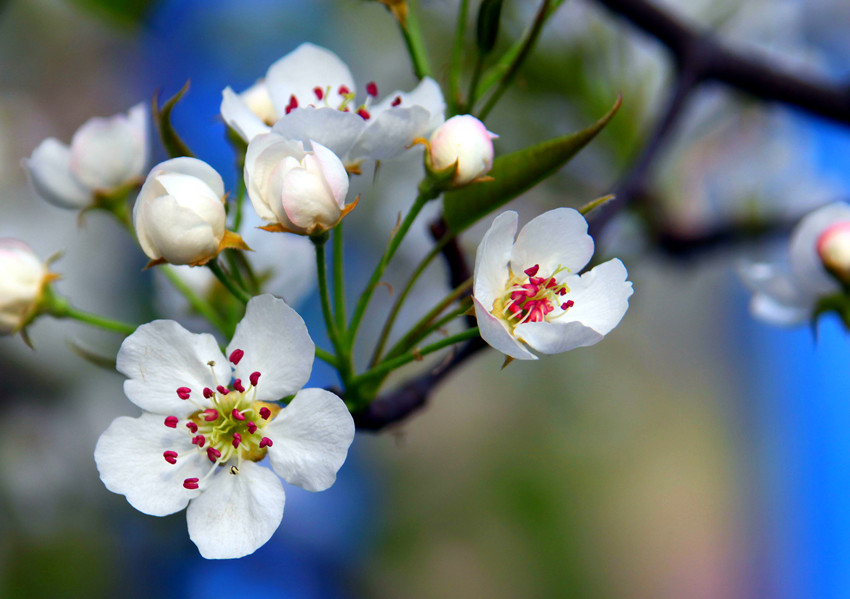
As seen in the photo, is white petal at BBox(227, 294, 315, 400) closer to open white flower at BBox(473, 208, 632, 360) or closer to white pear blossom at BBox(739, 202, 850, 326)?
open white flower at BBox(473, 208, 632, 360)

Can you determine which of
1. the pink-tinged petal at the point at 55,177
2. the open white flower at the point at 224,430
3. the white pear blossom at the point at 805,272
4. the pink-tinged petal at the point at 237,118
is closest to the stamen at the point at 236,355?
the open white flower at the point at 224,430

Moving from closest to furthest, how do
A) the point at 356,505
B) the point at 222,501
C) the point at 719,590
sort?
the point at 222,501, the point at 356,505, the point at 719,590

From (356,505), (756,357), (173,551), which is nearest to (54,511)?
(173,551)

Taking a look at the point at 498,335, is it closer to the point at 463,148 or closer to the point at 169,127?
the point at 463,148

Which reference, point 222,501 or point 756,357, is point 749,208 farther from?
point 756,357

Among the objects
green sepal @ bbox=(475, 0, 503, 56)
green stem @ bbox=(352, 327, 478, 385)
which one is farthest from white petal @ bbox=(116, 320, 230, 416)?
green sepal @ bbox=(475, 0, 503, 56)

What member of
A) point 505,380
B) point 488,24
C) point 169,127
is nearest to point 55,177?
point 169,127
